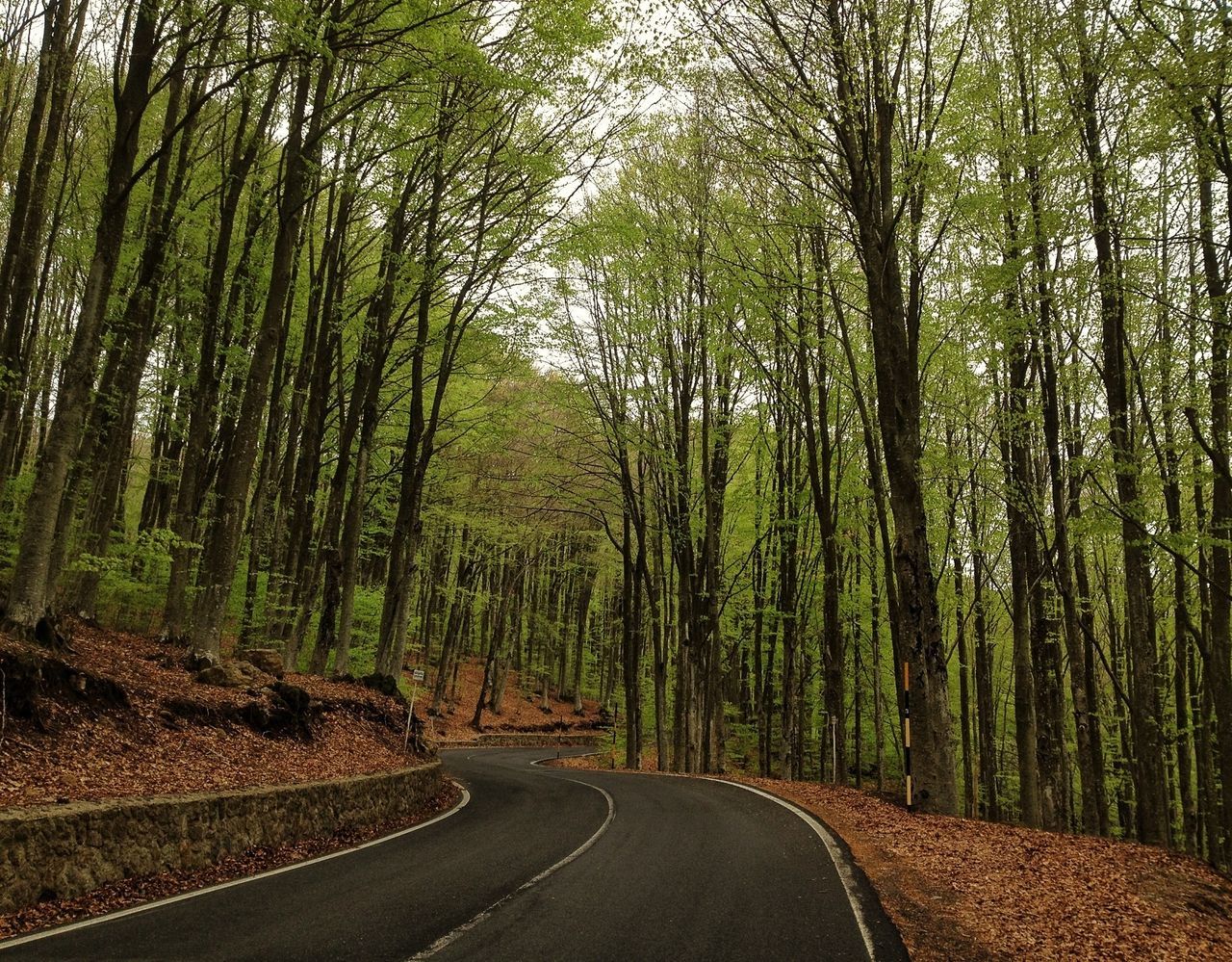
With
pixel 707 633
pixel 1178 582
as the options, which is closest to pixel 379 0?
pixel 707 633

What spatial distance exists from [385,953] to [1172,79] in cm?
1168

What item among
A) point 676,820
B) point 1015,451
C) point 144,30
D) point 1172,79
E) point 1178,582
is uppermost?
point 144,30

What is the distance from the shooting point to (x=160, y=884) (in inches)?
248

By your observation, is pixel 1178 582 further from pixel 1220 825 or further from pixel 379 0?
pixel 379 0

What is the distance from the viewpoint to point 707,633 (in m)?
19.7

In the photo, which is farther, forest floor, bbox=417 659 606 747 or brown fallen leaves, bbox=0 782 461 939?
forest floor, bbox=417 659 606 747

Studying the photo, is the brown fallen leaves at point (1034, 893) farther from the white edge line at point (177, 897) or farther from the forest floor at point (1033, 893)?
the white edge line at point (177, 897)

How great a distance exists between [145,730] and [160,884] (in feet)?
8.42

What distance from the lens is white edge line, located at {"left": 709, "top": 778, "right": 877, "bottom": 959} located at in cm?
548

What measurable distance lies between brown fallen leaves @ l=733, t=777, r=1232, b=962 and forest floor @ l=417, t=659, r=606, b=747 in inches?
927

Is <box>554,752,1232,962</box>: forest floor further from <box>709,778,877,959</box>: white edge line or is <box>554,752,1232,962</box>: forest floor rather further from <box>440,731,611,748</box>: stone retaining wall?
<box>440,731,611,748</box>: stone retaining wall

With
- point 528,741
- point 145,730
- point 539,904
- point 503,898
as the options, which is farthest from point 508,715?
point 539,904

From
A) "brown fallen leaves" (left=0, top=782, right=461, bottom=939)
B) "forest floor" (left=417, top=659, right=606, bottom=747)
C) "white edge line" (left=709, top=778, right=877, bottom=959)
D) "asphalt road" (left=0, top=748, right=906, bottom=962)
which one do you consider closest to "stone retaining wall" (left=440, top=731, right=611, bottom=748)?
"forest floor" (left=417, top=659, right=606, bottom=747)

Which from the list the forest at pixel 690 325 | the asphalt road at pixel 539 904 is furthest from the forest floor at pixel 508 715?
the asphalt road at pixel 539 904
